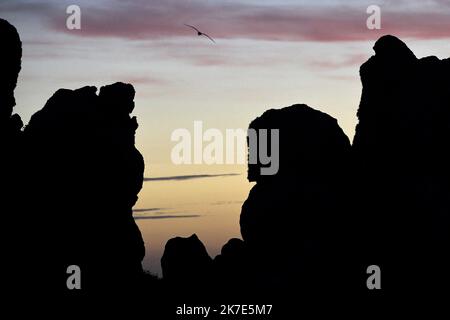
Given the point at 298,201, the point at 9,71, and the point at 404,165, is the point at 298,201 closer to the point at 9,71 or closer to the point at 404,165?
the point at 404,165

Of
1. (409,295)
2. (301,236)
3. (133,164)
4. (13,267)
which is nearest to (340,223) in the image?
(301,236)

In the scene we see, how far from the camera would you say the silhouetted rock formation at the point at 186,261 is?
3553 inches

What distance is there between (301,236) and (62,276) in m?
22.1

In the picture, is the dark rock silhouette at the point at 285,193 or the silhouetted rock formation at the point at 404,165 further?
the dark rock silhouette at the point at 285,193

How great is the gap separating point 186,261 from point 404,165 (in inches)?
1112

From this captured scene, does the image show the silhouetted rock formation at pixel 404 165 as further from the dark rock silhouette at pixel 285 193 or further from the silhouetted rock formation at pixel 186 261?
the silhouetted rock formation at pixel 186 261

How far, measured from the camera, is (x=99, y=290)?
85.3m

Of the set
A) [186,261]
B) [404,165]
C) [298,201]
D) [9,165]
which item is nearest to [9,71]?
[9,165]

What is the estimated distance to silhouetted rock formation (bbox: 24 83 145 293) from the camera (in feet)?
264

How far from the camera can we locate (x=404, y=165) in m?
71.5

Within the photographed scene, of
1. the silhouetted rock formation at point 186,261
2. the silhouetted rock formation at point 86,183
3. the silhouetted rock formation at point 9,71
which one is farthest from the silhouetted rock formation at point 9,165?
the silhouetted rock formation at point 186,261

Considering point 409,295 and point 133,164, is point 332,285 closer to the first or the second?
point 409,295

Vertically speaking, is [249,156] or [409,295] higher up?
[249,156]

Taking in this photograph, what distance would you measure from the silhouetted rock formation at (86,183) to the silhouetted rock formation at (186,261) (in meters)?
5.32
